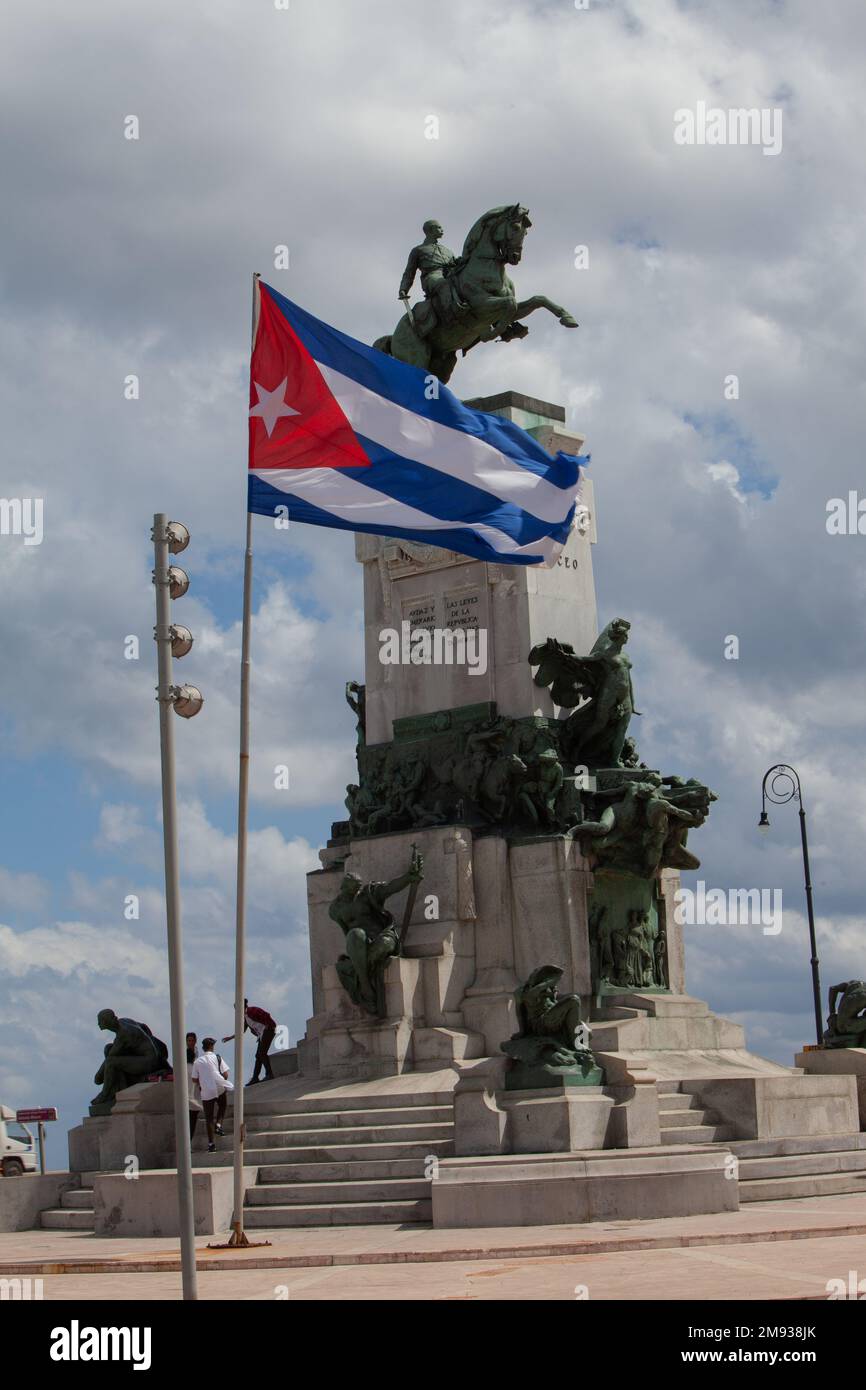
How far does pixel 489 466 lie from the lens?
23484mm

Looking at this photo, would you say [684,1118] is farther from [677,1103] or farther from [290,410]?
[290,410]

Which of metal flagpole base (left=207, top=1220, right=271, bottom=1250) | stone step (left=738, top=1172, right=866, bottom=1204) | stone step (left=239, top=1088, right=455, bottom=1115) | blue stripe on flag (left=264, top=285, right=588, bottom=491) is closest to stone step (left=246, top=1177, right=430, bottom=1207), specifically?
stone step (left=239, top=1088, right=455, bottom=1115)

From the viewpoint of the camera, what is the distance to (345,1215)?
2388 cm

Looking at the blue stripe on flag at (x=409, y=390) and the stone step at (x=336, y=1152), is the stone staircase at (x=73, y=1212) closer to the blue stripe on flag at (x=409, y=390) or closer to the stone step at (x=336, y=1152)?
the stone step at (x=336, y=1152)

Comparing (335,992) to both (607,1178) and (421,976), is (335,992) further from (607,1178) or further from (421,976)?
(607,1178)

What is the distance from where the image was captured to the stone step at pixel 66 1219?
26469mm

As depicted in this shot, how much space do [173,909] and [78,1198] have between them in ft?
40.6

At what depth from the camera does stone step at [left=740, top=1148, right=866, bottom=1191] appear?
24.8 m

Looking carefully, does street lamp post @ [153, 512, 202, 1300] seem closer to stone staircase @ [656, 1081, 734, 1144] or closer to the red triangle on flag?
the red triangle on flag

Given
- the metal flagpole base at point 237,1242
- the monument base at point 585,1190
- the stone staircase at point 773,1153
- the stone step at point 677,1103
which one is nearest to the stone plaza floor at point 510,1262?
the metal flagpole base at point 237,1242

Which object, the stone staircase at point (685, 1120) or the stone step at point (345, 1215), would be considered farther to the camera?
the stone staircase at point (685, 1120)

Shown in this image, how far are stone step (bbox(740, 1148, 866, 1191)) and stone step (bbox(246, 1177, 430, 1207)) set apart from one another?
384cm

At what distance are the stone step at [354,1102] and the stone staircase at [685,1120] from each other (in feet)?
8.66
